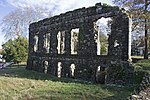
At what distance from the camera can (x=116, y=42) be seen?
18.2m

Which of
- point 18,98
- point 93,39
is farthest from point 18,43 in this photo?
point 18,98

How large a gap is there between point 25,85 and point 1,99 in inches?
139

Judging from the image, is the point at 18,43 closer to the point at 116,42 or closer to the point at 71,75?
the point at 71,75

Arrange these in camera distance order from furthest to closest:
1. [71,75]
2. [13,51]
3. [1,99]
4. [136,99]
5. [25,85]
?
[13,51], [71,75], [25,85], [1,99], [136,99]

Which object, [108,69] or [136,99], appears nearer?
[136,99]

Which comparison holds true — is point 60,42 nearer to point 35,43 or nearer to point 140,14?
point 35,43

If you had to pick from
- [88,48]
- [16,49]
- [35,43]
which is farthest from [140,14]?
[16,49]

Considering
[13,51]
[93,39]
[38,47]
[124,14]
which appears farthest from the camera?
[13,51]

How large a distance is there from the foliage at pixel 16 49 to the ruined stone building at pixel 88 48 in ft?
37.0

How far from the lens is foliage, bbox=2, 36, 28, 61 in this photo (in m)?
38.3

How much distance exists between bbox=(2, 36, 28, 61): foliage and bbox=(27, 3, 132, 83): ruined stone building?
11.3m

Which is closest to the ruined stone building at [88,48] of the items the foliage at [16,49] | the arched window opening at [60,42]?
the arched window opening at [60,42]

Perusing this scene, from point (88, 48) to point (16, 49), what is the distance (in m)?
20.8

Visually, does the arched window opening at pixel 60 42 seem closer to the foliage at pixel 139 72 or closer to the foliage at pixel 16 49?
the foliage at pixel 139 72
